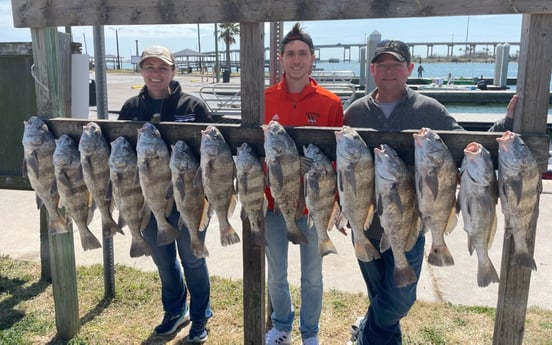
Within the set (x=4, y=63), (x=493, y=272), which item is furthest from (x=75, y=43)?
(x=493, y=272)

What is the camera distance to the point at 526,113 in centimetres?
241

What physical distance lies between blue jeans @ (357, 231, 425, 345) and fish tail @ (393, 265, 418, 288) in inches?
8.6

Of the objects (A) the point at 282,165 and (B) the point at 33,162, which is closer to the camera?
(A) the point at 282,165

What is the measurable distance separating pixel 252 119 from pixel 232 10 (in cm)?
62

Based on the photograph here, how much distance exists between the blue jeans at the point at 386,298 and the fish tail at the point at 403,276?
0.71ft

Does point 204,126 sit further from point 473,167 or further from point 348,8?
point 473,167

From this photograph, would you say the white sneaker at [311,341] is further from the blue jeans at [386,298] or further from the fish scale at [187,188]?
the fish scale at [187,188]

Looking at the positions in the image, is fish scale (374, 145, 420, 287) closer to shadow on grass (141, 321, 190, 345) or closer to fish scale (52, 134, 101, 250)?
fish scale (52, 134, 101, 250)

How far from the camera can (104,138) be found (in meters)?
2.91

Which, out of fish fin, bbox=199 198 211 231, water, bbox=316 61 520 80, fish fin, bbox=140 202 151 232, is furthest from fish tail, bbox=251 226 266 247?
water, bbox=316 61 520 80

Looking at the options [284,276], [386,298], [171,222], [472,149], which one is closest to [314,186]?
[472,149]

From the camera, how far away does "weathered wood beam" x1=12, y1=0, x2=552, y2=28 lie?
240 cm

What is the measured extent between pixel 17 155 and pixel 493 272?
158 inches

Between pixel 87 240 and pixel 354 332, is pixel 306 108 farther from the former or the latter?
pixel 354 332
